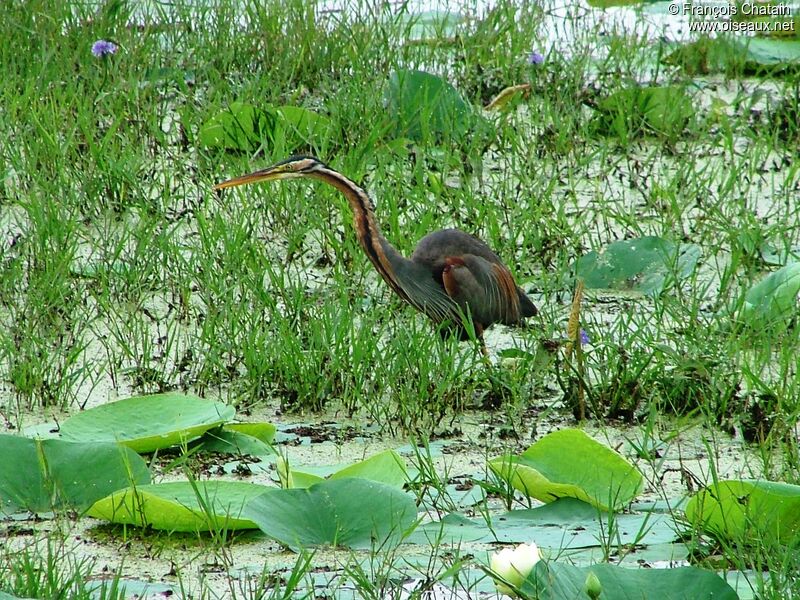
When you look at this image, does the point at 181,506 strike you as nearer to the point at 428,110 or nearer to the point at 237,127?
the point at 237,127

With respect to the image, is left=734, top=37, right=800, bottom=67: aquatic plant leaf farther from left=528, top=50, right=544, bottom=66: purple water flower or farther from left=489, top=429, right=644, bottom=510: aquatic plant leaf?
left=489, top=429, right=644, bottom=510: aquatic plant leaf

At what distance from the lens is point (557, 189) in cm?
519

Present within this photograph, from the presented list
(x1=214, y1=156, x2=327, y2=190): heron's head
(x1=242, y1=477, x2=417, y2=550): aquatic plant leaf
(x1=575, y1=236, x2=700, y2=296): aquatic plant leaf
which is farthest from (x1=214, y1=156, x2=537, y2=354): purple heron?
(x1=242, y1=477, x2=417, y2=550): aquatic plant leaf

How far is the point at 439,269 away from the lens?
4125 mm

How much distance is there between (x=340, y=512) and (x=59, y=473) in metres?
0.60

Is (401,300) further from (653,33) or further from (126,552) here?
(653,33)

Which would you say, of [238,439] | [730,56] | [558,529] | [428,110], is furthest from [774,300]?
[730,56]

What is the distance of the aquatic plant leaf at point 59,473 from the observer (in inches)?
107

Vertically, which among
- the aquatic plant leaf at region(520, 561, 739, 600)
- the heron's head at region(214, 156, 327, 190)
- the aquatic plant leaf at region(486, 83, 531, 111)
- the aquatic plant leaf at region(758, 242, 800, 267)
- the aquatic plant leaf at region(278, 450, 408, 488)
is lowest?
the aquatic plant leaf at region(278, 450, 408, 488)

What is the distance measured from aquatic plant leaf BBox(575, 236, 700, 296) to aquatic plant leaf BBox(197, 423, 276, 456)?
1578mm

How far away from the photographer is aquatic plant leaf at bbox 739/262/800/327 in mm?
3818

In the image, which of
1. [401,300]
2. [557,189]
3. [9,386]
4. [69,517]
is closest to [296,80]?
[557,189]

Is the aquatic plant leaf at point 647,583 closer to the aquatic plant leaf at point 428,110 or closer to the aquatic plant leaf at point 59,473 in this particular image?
the aquatic plant leaf at point 59,473

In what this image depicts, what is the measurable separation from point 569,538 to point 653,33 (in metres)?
4.92
